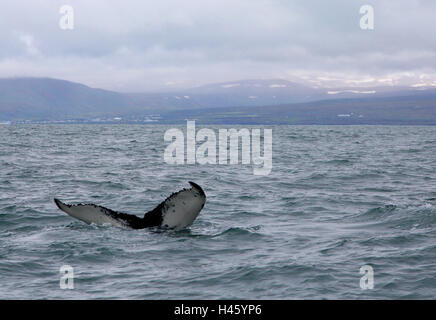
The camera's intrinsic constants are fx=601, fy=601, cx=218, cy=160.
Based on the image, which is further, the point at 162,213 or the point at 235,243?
the point at 235,243

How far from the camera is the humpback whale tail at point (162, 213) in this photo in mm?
11000

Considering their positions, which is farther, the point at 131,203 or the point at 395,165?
the point at 395,165

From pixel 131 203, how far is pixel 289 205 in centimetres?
475

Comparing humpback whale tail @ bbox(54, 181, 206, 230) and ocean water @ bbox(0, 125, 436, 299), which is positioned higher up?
humpback whale tail @ bbox(54, 181, 206, 230)

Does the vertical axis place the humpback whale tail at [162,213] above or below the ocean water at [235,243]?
above

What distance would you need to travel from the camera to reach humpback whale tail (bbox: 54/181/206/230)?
1100cm

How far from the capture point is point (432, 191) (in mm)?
20344

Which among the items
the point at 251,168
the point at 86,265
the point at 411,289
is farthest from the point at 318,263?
the point at 251,168

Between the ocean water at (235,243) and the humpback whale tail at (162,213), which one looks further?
the humpback whale tail at (162,213)

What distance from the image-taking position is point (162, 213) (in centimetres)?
1191

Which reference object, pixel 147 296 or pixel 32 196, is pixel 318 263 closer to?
pixel 147 296

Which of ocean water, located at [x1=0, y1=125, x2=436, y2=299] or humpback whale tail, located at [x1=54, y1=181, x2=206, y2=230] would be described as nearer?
ocean water, located at [x1=0, y1=125, x2=436, y2=299]
